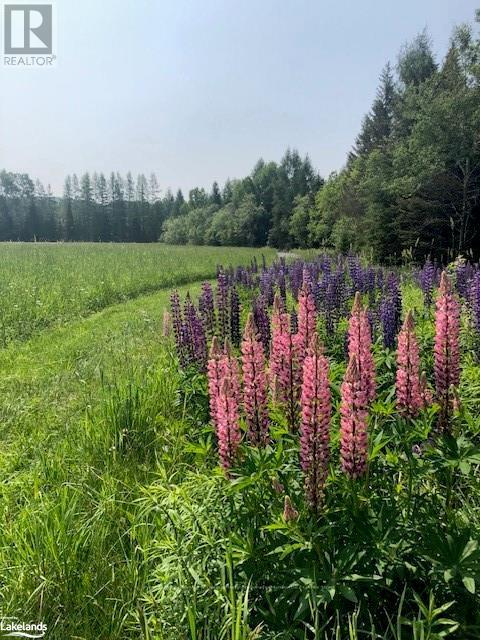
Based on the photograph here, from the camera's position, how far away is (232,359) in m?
2.38

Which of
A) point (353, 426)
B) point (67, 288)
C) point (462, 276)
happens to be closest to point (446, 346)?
point (353, 426)

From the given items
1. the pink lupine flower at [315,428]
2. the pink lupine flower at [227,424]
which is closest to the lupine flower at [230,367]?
the pink lupine flower at [227,424]

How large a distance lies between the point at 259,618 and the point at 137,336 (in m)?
5.93

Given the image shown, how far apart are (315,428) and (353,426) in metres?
0.16

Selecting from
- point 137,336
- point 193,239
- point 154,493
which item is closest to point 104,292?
point 137,336

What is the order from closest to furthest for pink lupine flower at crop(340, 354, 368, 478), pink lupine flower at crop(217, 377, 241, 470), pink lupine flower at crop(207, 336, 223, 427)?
1. pink lupine flower at crop(340, 354, 368, 478)
2. pink lupine flower at crop(217, 377, 241, 470)
3. pink lupine flower at crop(207, 336, 223, 427)

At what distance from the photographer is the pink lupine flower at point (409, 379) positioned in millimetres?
2170

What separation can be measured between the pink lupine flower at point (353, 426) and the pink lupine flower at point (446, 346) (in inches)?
25.3

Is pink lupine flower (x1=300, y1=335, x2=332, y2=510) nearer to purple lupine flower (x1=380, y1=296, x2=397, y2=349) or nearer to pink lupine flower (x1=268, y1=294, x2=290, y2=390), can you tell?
pink lupine flower (x1=268, y1=294, x2=290, y2=390)

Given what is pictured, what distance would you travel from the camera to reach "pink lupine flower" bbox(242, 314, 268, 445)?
2254 millimetres

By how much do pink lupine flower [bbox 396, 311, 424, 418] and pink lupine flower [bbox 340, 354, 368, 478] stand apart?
0.46m

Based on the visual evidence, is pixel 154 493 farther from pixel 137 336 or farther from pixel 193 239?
pixel 193 239
